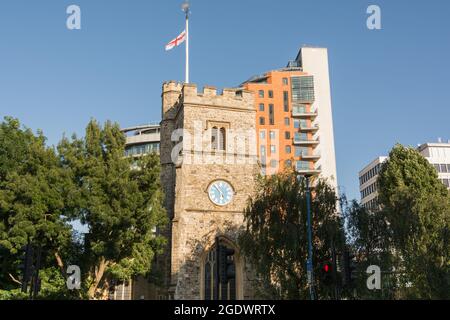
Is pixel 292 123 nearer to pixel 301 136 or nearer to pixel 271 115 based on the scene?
pixel 301 136

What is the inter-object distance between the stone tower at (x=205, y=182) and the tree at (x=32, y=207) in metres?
7.13

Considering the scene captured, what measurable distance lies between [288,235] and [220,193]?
842 centimetres

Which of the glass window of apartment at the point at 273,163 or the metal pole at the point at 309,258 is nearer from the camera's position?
the metal pole at the point at 309,258

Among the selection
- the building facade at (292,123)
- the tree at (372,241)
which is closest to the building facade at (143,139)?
the building facade at (292,123)

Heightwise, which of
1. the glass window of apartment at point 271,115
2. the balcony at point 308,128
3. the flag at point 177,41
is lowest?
the flag at point 177,41

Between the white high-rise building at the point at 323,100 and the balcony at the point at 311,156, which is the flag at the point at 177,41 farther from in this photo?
the white high-rise building at the point at 323,100

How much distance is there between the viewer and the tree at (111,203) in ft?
81.6

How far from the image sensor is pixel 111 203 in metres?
25.4

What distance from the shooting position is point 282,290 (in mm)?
23797

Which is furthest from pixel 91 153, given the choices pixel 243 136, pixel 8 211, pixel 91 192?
pixel 243 136
